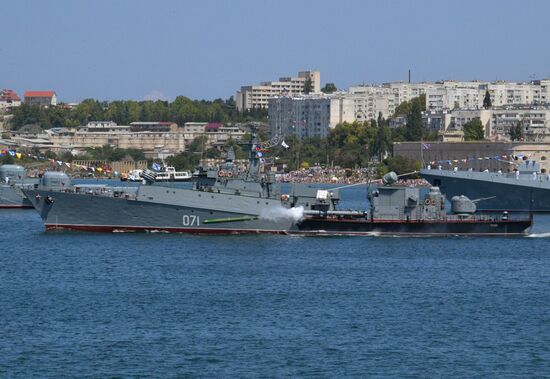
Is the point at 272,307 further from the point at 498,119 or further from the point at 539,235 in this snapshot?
the point at 498,119

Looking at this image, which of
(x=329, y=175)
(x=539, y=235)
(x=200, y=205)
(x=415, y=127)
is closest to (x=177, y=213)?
(x=200, y=205)

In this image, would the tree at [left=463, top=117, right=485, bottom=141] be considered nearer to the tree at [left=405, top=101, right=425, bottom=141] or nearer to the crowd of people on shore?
the tree at [left=405, top=101, right=425, bottom=141]

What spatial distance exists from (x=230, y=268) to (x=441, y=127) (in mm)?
144513

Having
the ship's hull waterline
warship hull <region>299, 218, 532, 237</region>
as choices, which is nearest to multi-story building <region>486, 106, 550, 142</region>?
warship hull <region>299, 218, 532, 237</region>

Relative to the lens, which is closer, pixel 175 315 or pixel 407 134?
pixel 175 315

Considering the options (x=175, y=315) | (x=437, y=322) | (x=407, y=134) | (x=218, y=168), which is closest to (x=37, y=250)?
(x=218, y=168)

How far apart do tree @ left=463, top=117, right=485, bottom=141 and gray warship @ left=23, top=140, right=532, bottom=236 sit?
106679mm

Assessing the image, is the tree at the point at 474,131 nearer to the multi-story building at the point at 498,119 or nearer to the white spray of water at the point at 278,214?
the multi-story building at the point at 498,119

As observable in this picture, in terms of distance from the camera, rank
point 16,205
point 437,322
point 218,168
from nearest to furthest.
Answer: point 437,322 < point 218,168 < point 16,205

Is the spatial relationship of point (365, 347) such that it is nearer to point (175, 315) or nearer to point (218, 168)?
point (175, 315)

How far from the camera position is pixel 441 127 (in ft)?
620

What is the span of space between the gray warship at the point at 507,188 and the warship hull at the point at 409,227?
59.7ft

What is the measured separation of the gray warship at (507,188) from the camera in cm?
7839

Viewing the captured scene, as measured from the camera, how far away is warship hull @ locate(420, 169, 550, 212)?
78.4 meters
